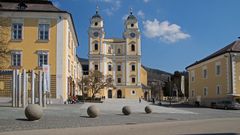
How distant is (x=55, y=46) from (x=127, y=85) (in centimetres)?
6092

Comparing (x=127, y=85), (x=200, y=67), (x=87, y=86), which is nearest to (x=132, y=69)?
(x=127, y=85)

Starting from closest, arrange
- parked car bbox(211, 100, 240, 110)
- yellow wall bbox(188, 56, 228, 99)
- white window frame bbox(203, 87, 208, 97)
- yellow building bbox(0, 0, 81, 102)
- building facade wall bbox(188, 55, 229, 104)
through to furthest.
→ 1. yellow building bbox(0, 0, 81, 102)
2. parked car bbox(211, 100, 240, 110)
3. building facade wall bbox(188, 55, 229, 104)
4. yellow wall bbox(188, 56, 228, 99)
5. white window frame bbox(203, 87, 208, 97)

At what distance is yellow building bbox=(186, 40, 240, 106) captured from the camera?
50906 mm

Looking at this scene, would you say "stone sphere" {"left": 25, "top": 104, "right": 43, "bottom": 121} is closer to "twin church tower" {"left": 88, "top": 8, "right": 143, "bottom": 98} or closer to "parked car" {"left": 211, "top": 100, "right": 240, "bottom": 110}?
"parked car" {"left": 211, "top": 100, "right": 240, "bottom": 110}

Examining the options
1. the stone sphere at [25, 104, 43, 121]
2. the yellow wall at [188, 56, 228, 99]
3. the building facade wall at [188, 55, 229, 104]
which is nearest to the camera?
the stone sphere at [25, 104, 43, 121]

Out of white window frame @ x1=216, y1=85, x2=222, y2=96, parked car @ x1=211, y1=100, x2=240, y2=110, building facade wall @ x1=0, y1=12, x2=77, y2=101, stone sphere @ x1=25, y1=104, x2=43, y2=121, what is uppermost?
building facade wall @ x1=0, y1=12, x2=77, y2=101

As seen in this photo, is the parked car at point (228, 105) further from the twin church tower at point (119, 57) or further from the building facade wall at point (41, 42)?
the twin church tower at point (119, 57)

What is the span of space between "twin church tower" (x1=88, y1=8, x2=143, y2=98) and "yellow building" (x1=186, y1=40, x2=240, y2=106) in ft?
126

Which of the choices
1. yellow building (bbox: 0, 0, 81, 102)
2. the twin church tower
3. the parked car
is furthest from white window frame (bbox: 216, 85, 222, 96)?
the twin church tower

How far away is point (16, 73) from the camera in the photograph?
3138cm

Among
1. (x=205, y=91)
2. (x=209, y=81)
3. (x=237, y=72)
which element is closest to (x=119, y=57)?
(x=205, y=91)

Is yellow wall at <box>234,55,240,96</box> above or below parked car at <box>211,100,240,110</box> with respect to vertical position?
above

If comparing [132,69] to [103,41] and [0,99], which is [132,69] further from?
[0,99]

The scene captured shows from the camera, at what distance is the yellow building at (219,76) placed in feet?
167
